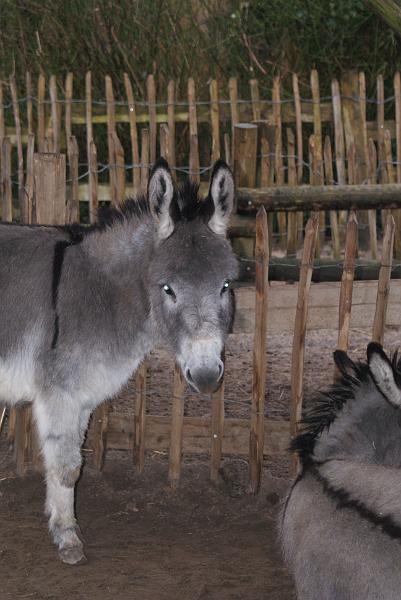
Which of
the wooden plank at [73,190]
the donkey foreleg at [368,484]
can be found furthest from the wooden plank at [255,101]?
the donkey foreleg at [368,484]

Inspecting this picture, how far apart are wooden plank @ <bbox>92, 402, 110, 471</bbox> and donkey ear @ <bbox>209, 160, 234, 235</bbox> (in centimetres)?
160

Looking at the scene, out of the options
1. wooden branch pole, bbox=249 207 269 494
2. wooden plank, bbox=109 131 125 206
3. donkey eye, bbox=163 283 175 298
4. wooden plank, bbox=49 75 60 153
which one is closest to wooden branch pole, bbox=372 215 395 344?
wooden branch pole, bbox=249 207 269 494

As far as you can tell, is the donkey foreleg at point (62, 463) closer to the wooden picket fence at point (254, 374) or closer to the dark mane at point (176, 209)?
the wooden picket fence at point (254, 374)

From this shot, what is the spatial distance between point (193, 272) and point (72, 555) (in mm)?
1543

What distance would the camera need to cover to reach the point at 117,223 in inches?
179

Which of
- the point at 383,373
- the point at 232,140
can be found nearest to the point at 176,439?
the point at 383,373

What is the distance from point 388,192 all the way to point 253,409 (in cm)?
147

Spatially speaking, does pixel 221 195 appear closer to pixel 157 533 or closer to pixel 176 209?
pixel 176 209

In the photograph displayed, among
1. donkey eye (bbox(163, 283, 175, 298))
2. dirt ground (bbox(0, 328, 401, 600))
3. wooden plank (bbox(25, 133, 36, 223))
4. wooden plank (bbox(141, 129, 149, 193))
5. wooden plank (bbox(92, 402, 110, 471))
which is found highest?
wooden plank (bbox(141, 129, 149, 193))

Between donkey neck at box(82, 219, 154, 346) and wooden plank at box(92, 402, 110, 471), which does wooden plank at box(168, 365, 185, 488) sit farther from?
donkey neck at box(82, 219, 154, 346)

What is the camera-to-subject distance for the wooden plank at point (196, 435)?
514 centimetres

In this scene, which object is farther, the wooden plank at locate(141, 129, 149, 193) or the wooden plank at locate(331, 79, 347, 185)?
the wooden plank at locate(331, 79, 347, 185)

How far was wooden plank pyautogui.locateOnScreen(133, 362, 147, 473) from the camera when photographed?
5.26m

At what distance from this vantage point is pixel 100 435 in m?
5.36
